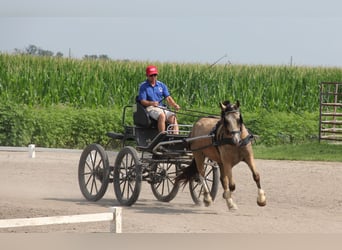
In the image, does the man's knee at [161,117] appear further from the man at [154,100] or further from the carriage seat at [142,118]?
the carriage seat at [142,118]

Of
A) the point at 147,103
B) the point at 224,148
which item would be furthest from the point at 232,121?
the point at 147,103

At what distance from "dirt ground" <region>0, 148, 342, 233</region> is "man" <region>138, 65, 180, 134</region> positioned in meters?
1.32

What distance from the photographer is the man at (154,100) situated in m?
15.8

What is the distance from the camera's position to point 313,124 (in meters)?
29.6

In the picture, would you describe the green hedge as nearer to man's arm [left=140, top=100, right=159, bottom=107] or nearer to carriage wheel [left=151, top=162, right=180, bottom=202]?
carriage wheel [left=151, top=162, right=180, bottom=202]

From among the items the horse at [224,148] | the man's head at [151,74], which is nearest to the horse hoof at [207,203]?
the horse at [224,148]

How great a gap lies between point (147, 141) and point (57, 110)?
13.2m

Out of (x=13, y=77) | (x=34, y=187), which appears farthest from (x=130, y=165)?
(x=13, y=77)

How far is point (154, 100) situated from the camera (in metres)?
15.9

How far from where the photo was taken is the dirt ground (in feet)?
44.3

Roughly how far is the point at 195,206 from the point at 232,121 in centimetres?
216

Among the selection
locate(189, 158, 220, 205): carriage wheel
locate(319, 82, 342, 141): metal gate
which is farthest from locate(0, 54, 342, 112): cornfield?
locate(189, 158, 220, 205): carriage wheel

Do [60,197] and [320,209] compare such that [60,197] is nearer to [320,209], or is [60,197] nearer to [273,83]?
[320,209]

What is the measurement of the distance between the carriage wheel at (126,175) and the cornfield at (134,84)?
1461cm
